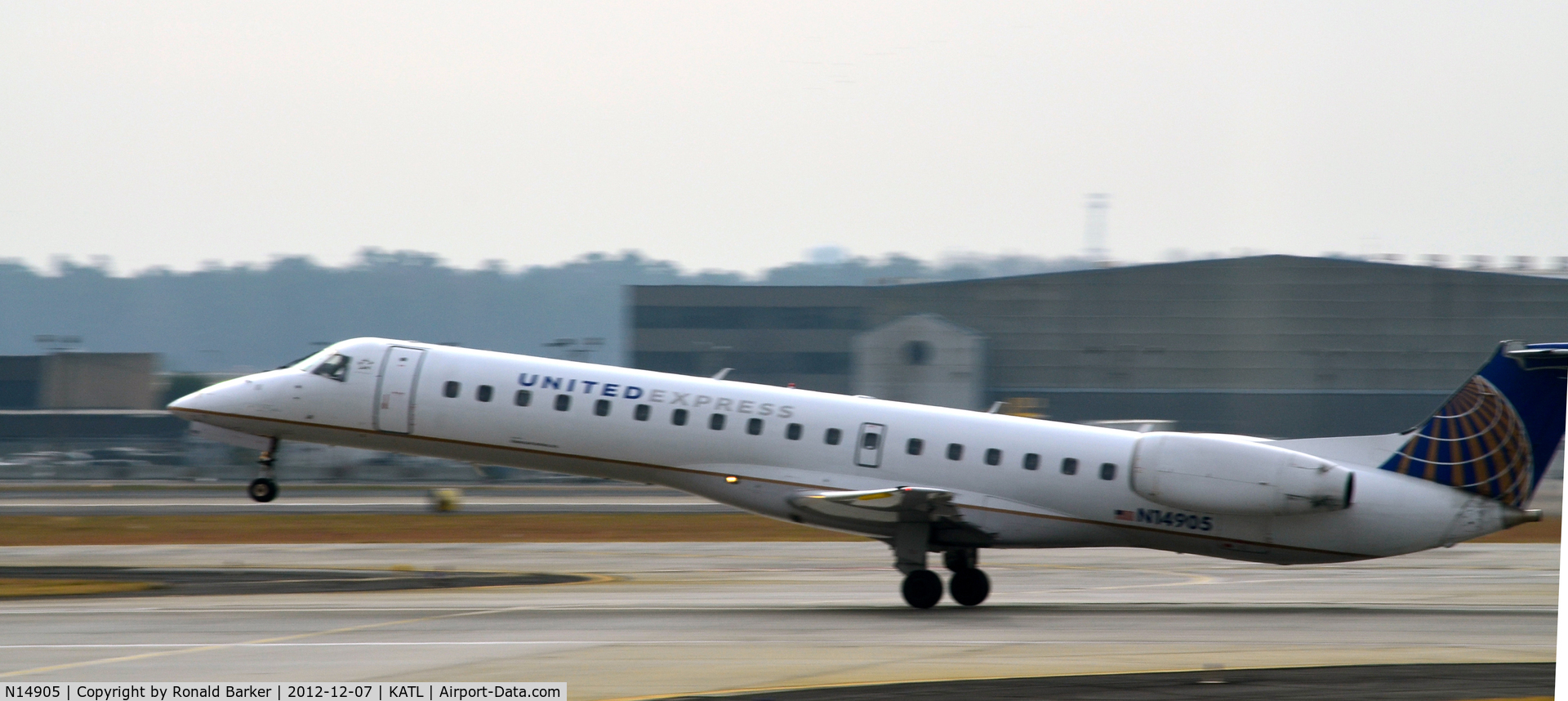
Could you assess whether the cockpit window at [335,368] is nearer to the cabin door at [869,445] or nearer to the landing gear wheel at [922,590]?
the cabin door at [869,445]

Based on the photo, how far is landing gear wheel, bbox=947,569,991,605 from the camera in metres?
19.9

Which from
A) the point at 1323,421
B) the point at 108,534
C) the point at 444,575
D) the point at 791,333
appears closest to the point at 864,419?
the point at 444,575

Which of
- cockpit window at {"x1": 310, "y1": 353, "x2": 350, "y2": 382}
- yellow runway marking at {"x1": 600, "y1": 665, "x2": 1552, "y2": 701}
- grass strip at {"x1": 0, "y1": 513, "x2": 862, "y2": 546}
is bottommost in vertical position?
grass strip at {"x1": 0, "y1": 513, "x2": 862, "y2": 546}

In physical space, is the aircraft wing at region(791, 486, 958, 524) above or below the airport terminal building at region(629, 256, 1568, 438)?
below

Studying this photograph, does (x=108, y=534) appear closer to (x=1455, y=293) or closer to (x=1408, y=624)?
(x=1408, y=624)

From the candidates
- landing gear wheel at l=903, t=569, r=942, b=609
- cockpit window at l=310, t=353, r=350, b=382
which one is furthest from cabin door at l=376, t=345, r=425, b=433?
landing gear wheel at l=903, t=569, r=942, b=609

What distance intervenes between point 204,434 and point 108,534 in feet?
50.5

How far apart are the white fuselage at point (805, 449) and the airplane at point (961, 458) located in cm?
2

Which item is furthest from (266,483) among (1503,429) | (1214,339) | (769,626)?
(1214,339)

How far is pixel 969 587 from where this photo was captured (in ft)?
65.2

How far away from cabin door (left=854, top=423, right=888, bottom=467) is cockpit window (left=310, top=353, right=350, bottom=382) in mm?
7766

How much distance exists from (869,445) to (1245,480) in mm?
4951

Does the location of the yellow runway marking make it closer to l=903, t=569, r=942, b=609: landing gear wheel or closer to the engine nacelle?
the engine nacelle

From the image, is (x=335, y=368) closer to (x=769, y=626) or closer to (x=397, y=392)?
(x=397, y=392)
